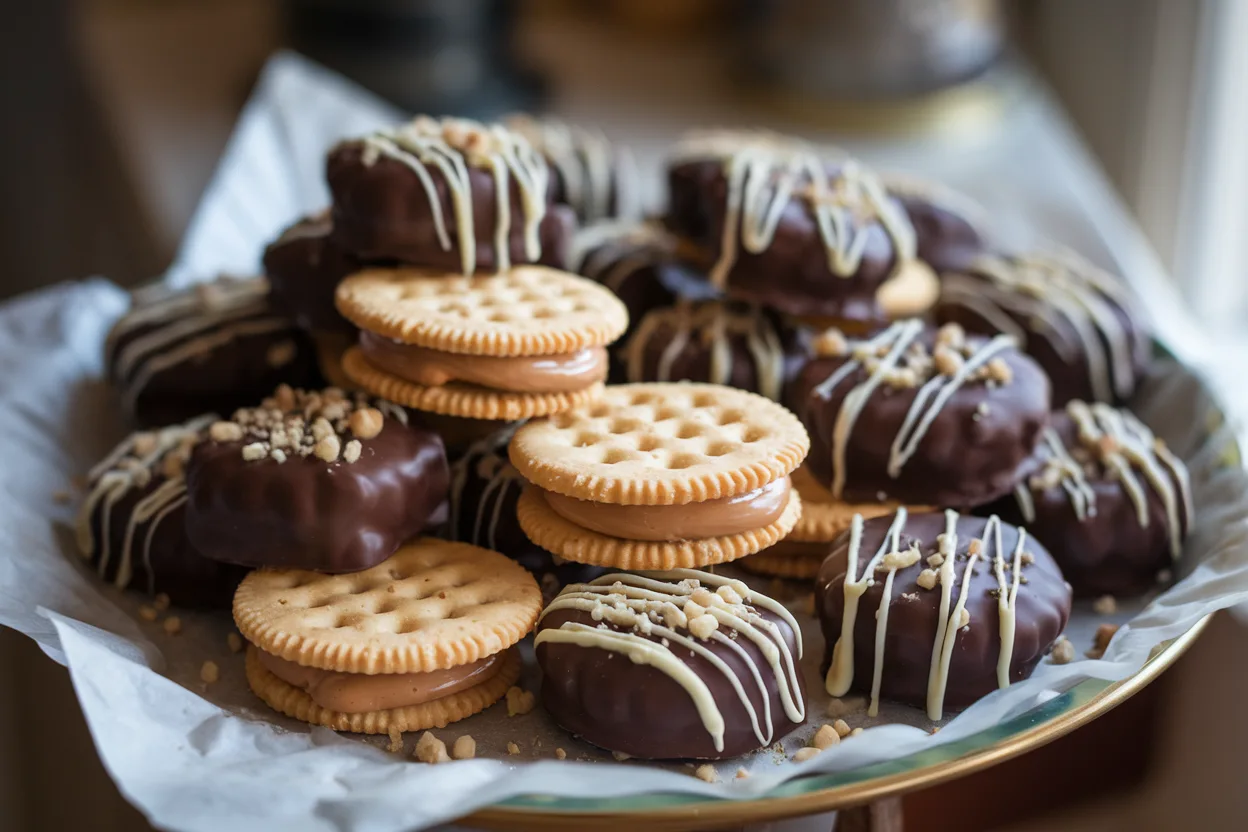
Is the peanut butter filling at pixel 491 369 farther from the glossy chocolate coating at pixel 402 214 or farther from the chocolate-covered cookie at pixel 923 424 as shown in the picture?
the chocolate-covered cookie at pixel 923 424

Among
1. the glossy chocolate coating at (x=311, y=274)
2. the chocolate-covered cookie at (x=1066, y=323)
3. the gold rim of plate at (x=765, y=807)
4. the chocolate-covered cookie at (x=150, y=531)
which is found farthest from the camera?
the chocolate-covered cookie at (x=1066, y=323)

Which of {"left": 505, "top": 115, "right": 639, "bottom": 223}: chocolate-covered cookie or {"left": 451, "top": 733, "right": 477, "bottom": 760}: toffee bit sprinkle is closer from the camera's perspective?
{"left": 451, "top": 733, "right": 477, "bottom": 760}: toffee bit sprinkle

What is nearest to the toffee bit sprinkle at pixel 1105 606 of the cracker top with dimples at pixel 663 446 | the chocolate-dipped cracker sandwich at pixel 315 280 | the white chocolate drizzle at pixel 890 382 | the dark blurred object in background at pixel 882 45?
the white chocolate drizzle at pixel 890 382

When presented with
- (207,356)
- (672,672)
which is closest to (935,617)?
(672,672)

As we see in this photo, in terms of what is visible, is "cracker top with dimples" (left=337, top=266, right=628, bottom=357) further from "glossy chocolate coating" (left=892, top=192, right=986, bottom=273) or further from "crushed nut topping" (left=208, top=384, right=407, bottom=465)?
"glossy chocolate coating" (left=892, top=192, right=986, bottom=273)

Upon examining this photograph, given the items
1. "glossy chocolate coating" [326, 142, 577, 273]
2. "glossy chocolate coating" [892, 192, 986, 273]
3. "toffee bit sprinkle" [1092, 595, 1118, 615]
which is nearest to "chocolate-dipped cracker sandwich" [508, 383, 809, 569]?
"glossy chocolate coating" [326, 142, 577, 273]

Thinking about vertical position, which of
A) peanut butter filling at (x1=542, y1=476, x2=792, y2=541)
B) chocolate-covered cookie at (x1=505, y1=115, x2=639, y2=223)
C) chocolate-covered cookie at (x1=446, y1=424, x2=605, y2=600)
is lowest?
chocolate-covered cookie at (x1=446, y1=424, x2=605, y2=600)
